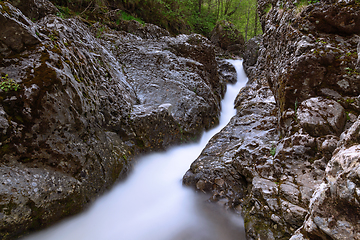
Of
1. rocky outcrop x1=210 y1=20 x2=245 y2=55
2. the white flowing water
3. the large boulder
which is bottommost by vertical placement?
the white flowing water

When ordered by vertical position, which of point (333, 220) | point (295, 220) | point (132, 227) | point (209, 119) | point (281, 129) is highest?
point (333, 220)

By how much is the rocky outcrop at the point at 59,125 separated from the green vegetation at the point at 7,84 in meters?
0.01

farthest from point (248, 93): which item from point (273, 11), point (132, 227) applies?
point (132, 227)

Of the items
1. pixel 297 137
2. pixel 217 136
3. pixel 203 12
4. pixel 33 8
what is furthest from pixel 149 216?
pixel 203 12

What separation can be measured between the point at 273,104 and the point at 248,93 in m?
1.91

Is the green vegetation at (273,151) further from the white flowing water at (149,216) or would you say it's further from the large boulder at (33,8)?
the large boulder at (33,8)

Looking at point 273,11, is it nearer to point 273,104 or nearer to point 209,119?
point 273,104

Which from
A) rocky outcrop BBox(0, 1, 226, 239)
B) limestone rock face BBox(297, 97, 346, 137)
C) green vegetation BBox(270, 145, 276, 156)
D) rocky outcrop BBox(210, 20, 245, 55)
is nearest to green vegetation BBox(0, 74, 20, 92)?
rocky outcrop BBox(0, 1, 226, 239)

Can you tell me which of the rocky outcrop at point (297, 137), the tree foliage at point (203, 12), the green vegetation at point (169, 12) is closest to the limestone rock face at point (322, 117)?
the rocky outcrop at point (297, 137)

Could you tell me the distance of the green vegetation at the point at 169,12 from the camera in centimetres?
883

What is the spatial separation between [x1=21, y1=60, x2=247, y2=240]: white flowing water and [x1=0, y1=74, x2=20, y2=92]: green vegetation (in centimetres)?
214

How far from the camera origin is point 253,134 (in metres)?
4.72

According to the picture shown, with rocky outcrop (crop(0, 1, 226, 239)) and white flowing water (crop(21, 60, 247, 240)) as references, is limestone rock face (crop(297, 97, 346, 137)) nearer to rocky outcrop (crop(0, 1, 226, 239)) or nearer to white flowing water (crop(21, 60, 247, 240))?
white flowing water (crop(21, 60, 247, 240))

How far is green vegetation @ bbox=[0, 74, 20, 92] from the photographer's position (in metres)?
2.63
